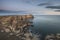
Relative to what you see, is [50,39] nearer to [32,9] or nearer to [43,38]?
[43,38]

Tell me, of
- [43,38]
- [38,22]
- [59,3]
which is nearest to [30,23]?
[38,22]

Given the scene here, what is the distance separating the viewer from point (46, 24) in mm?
1324

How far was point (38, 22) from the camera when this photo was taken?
1.34 meters

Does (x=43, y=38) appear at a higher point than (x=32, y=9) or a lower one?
lower

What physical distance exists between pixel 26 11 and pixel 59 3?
0.36 metres

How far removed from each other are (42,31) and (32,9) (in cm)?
26

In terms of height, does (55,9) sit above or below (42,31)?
above

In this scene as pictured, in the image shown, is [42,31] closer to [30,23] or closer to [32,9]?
[30,23]

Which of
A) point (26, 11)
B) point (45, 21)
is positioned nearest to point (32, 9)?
point (26, 11)

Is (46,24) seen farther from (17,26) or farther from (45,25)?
(17,26)

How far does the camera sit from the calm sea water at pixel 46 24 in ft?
4.32

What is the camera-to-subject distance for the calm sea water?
1.32 m

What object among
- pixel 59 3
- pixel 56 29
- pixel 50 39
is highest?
pixel 59 3

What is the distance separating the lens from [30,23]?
135 centimetres
